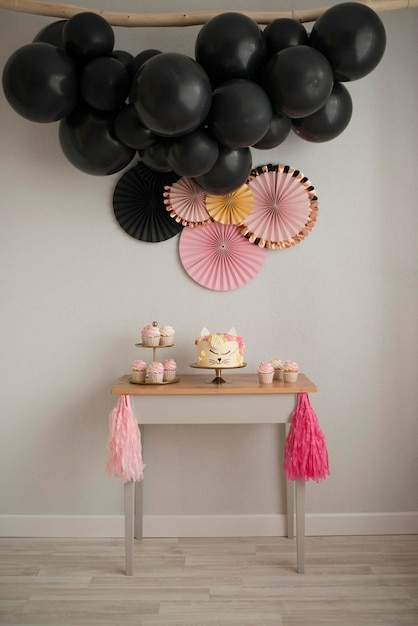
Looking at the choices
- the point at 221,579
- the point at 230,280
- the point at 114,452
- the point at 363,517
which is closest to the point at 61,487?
the point at 114,452

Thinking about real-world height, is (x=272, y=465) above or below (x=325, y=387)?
below

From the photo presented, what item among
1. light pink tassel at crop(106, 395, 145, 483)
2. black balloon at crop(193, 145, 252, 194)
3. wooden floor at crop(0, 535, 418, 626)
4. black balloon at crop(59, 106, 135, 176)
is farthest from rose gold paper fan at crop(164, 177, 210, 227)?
wooden floor at crop(0, 535, 418, 626)

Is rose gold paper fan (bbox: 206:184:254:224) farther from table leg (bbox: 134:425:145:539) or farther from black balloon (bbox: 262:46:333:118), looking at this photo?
table leg (bbox: 134:425:145:539)

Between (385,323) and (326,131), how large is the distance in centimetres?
95

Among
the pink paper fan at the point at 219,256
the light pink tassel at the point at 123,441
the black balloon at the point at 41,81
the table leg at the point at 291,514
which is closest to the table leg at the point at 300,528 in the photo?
the table leg at the point at 291,514

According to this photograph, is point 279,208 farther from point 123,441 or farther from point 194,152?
point 123,441

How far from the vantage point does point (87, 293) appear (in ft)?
8.48

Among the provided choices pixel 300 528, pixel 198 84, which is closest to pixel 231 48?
pixel 198 84

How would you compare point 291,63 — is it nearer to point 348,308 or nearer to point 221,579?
point 348,308

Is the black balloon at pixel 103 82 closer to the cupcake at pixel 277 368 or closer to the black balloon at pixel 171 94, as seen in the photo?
the black balloon at pixel 171 94

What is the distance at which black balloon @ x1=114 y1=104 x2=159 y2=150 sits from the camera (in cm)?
194

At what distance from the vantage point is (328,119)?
2074 millimetres

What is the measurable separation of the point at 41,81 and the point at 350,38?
1057 millimetres

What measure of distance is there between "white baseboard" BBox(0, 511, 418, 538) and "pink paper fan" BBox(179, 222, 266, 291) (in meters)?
1.09
